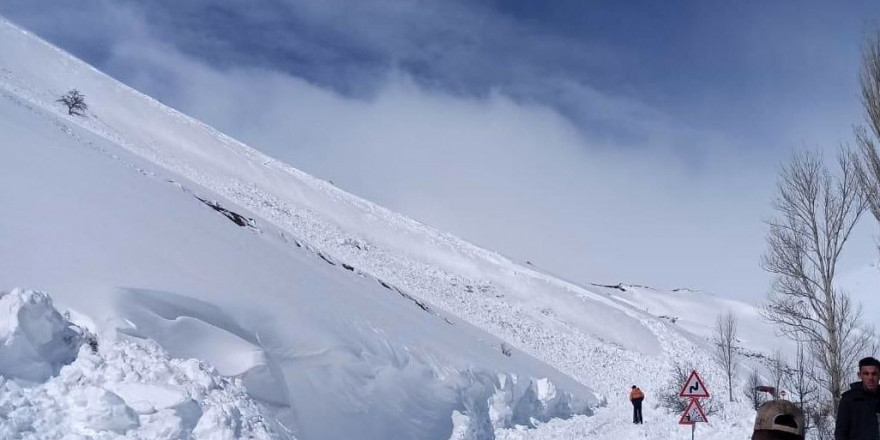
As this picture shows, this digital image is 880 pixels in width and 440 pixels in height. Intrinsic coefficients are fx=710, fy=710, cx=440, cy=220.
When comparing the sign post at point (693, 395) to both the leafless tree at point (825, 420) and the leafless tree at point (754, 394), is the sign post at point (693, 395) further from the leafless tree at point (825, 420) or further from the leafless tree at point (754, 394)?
the leafless tree at point (754, 394)

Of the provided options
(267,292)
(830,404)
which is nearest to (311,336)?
(267,292)

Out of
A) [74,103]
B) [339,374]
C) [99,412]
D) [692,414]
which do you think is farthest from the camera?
[74,103]

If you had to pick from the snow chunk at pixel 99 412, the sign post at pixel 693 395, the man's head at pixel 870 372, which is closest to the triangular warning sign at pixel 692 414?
the sign post at pixel 693 395

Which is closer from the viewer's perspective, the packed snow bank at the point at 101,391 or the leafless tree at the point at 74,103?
the packed snow bank at the point at 101,391

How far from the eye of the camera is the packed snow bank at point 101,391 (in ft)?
21.5

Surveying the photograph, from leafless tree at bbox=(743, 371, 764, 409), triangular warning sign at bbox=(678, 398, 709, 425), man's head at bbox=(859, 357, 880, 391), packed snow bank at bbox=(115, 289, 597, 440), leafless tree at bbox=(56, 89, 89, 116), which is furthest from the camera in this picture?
leafless tree at bbox=(56, 89, 89, 116)

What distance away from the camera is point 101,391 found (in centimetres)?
695

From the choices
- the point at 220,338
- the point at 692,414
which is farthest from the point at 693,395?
the point at 220,338

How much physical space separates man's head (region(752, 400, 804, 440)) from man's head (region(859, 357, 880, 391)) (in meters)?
4.25

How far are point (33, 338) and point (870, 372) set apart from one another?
771cm

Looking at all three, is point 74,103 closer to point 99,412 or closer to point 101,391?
point 101,391

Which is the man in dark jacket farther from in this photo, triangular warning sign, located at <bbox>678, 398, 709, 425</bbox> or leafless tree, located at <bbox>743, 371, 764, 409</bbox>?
leafless tree, located at <bbox>743, 371, 764, 409</bbox>

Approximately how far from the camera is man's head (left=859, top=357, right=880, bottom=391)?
18.5 ft

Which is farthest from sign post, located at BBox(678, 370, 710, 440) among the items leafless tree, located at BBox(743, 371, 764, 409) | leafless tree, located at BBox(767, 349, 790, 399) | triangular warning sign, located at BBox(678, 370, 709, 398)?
leafless tree, located at BBox(743, 371, 764, 409)
